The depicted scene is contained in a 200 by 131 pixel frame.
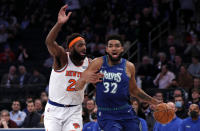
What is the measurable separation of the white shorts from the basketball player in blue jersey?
56cm

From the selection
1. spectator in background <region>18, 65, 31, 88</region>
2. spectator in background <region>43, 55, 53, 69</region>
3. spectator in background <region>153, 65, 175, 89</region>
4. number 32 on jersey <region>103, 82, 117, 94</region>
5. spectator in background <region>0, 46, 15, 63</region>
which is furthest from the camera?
spectator in background <region>0, 46, 15, 63</region>

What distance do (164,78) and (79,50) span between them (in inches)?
269

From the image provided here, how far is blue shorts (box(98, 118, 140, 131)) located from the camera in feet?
22.4

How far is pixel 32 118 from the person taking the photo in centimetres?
1246

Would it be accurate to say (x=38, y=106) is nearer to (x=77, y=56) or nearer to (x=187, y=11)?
(x=77, y=56)

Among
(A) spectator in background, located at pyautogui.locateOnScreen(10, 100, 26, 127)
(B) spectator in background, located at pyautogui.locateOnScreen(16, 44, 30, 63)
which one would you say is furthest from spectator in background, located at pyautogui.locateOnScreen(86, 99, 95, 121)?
(B) spectator in background, located at pyautogui.locateOnScreen(16, 44, 30, 63)

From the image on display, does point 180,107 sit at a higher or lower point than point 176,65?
lower

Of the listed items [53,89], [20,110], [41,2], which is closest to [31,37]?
[41,2]

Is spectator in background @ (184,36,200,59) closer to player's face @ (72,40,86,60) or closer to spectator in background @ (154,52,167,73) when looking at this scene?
spectator in background @ (154,52,167,73)

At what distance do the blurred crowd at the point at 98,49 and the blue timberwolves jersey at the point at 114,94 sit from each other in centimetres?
392

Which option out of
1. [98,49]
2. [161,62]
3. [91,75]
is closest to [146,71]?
[161,62]

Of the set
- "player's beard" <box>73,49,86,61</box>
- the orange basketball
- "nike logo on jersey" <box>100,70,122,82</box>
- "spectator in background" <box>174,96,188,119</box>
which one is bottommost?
"spectator in background" <box>174,96,188,119</box>

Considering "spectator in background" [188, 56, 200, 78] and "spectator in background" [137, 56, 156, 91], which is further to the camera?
"spectator in background" [137, 56, 156, 91]

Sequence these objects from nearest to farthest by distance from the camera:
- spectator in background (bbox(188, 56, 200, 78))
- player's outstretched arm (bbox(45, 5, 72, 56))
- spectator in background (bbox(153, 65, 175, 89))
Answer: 1. player's outstretched arm (bbox(45, 5, 72, 56))
2. spectator in background (bbox(153, 65, 175, 89))
3. spectator in background (bbox(188, 56, 200, 78))
